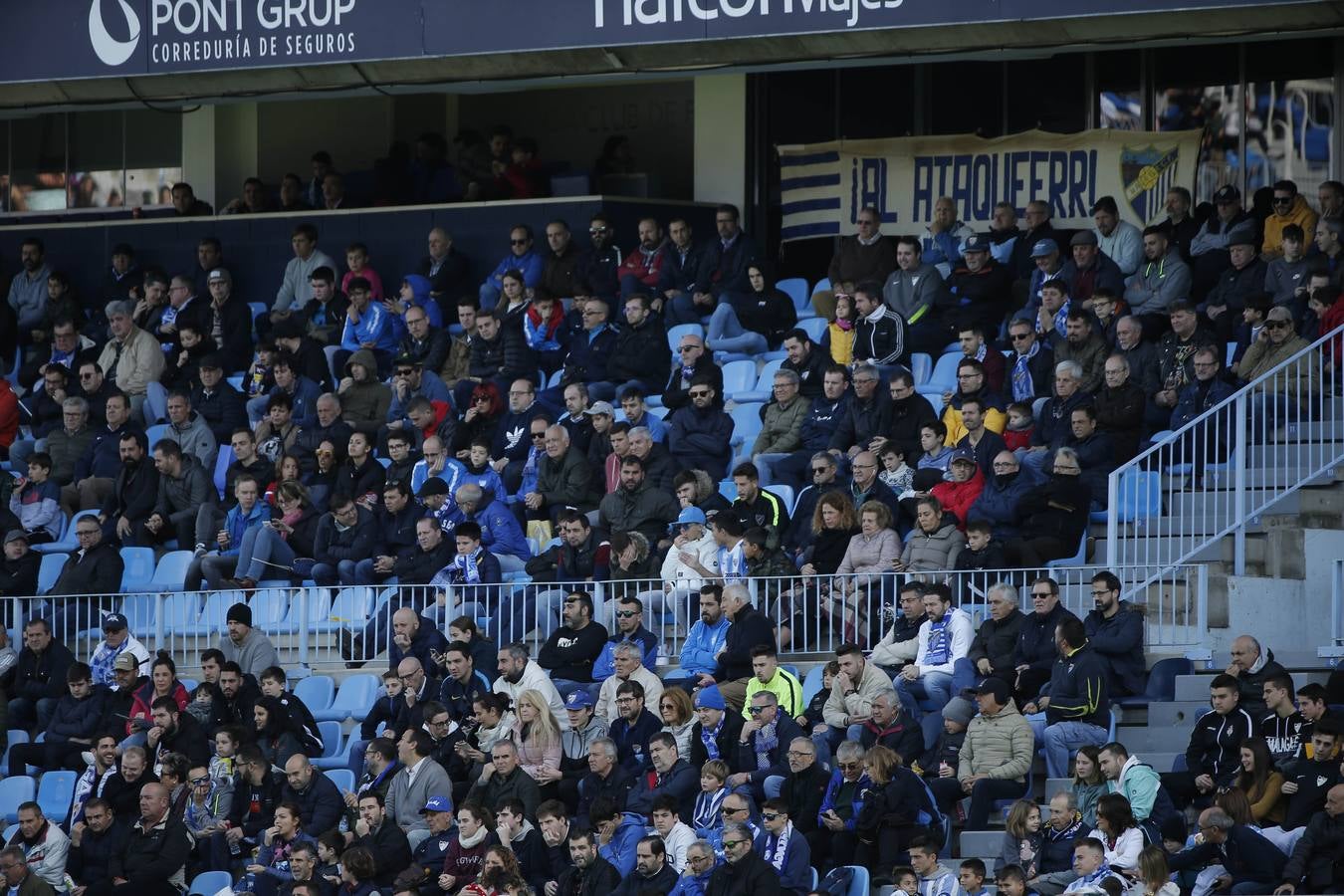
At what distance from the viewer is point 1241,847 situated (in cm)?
1193

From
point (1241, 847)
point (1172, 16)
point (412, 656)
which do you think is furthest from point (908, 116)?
point (1241, 847)

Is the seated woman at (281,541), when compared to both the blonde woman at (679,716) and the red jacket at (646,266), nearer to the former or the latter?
the red jacket at (646,266)

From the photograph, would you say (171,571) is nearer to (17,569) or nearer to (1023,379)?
(17,569)

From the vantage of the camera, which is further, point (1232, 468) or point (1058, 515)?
point (1232, 468)

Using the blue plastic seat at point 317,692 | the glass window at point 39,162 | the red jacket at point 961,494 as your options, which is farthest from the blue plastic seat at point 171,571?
the glass window at point 39,162

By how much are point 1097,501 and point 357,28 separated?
6.90 meters

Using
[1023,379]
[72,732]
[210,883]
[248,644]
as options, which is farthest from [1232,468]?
[72,732]

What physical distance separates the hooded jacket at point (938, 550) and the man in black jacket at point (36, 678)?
5.90 metres

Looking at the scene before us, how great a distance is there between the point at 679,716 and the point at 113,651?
466 cm

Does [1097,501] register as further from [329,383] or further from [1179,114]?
[329,383]

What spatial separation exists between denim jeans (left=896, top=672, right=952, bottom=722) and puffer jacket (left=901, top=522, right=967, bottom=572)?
3.29 ft

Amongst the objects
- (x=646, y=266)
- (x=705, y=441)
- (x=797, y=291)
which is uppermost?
(x=646, y=266)

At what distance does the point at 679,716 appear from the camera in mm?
13898

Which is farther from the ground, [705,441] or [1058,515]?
[705,441]
